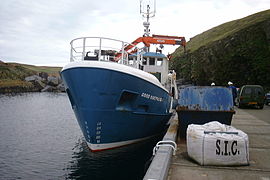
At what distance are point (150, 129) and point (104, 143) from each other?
2.38m

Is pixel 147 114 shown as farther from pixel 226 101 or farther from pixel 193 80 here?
pixel 193 80

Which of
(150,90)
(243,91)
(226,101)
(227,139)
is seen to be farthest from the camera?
(243,91)

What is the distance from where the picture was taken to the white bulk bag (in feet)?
14.0

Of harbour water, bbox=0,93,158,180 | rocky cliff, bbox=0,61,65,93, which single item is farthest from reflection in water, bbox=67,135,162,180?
Answer: rocky cliff, bbox=0,61,65,93

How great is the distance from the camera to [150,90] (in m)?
8.38

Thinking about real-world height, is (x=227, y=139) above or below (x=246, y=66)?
below

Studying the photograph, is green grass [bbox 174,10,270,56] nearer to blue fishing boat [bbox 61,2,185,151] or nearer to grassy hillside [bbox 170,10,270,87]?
grassy hillside [bbox 170,10,270,87]

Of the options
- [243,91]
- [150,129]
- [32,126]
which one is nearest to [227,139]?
[150,129]

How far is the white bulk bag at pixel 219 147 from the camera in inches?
168

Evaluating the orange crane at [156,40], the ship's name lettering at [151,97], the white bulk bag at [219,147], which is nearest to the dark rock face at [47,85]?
the orange crane at [156,40]

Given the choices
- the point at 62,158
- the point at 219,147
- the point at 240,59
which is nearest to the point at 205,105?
the point at 219,147

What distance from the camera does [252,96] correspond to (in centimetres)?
1698

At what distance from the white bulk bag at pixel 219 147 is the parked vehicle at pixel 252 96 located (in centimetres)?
1380

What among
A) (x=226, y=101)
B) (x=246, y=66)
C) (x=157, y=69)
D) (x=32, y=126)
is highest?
(x=246, y=66)
